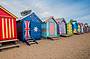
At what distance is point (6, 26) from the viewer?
44.5 ft

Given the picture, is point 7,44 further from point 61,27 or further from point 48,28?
point 61,27

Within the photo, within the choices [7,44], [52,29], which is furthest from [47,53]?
[52,29]

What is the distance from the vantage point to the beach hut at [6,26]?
520 inches

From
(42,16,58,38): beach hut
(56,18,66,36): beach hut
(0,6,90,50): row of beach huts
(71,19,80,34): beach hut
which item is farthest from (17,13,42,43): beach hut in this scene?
(71,19,80,34): beach hut

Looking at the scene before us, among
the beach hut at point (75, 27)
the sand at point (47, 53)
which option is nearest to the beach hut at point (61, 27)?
the beach hut at point (75, 27)

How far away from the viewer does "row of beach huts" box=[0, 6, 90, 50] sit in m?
13.5

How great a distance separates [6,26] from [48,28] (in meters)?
8.94

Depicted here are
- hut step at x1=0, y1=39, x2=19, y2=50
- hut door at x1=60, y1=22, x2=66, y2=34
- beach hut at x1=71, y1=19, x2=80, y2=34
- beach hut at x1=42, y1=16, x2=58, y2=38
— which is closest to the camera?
hut step at x1=0, y1=39, x2=19, y2=50

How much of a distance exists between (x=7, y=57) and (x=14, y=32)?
5062 mm

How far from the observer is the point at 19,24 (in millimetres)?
17312

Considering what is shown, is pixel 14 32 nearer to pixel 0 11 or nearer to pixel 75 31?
pixel 0 11

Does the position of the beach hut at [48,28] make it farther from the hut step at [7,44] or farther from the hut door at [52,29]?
the hut step at [7,44]

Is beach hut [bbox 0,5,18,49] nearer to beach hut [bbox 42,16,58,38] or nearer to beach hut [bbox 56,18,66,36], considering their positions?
beach hut [bbox 42,16,58,38]

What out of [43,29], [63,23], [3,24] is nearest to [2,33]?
[3,24]
